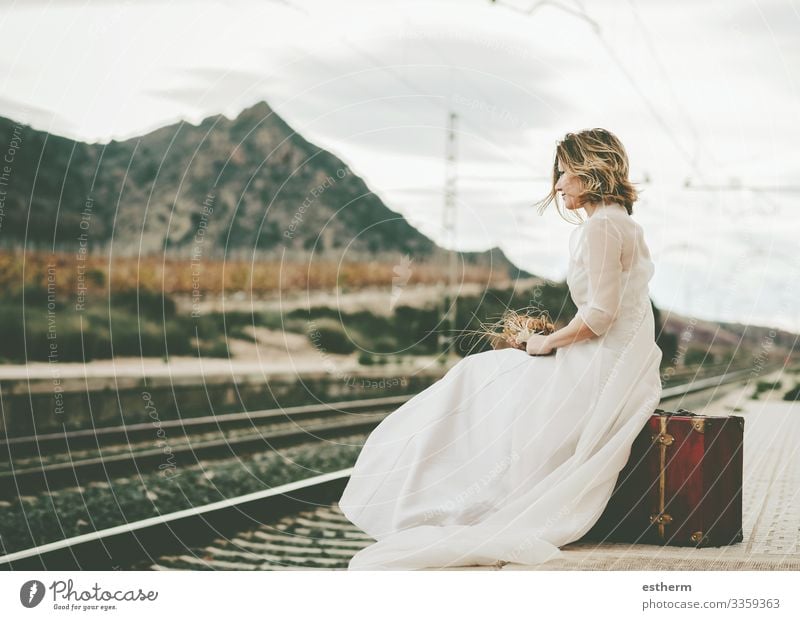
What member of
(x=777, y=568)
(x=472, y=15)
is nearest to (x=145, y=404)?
(x=472, y=15)

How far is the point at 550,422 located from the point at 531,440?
0.30ft

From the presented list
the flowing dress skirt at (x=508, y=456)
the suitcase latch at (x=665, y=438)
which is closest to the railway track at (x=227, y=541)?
the flowing dress skirt at (x=508, y=456)

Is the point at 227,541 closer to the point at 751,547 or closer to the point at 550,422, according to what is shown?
the point at 550,422

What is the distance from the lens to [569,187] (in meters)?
3.32

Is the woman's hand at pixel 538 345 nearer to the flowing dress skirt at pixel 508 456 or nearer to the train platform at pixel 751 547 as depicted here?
the flowing dress skirt at pixel 508 456

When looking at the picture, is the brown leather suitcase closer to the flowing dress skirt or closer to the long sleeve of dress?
the flowing dress skirt

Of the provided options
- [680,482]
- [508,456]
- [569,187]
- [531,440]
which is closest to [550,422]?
[531,440]

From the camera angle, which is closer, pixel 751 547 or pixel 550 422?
pixel 550 422

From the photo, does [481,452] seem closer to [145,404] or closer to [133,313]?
[145,404]

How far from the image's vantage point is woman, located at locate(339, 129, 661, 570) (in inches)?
124

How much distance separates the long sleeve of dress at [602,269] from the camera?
320 centimetres
